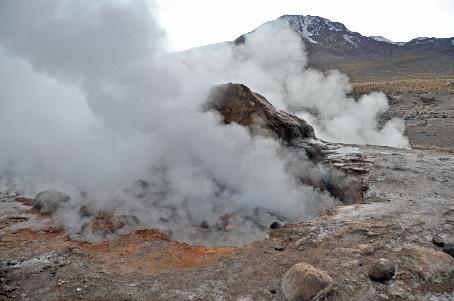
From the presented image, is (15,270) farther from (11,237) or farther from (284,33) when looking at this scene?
(284,33)

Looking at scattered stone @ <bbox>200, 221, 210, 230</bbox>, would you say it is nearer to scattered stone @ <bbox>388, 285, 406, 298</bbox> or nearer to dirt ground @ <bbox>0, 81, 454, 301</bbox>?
dirt ground @ <bbox>0, 81, 454, 301</bbox>

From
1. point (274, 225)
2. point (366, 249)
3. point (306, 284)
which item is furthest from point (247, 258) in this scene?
point (366, 249)

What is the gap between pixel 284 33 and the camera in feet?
58.0

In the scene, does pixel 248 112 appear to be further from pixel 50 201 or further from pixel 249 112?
pixel 50 201

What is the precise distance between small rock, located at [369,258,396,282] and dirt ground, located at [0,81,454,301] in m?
0.07

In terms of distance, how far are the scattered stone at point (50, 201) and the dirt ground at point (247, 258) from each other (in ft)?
0.69

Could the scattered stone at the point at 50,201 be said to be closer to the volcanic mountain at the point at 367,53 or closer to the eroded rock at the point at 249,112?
the eroded rock at the point at 249,112

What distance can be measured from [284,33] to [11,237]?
1365 centimetres

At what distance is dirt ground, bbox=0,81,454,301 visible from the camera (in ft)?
17.4

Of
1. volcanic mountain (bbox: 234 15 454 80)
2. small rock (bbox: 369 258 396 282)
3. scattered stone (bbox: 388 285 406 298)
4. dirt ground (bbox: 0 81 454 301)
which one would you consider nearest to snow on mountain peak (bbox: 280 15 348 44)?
volcanic mountain (bbox: 234 15 454 80)

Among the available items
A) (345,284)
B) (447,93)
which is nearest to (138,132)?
(345,284)

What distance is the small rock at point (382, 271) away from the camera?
17.4 feet

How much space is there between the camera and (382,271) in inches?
209

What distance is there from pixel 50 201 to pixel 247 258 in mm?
4425
